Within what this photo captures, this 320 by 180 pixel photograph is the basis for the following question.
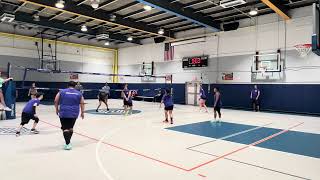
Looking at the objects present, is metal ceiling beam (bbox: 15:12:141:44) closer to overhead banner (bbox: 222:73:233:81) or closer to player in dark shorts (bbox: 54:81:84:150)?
overhead banner (bbox: 222:73:233:81)

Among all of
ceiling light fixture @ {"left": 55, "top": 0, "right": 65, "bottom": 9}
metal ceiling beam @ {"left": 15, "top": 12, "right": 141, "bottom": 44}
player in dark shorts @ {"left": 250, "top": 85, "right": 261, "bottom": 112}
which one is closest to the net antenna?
metal ceiling beam @ {"left": 15, "top": 12, "right": 141, "bottom": 44}

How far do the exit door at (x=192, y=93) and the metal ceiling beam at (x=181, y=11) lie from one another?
16.3ft

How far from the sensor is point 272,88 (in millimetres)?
15352

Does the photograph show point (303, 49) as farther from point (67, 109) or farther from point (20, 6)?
point (20, 6)

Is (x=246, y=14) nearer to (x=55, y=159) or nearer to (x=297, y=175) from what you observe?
(x=297, y=175)

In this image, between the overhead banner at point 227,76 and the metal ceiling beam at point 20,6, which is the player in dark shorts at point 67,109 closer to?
the metal ceiling beam at point 20,6

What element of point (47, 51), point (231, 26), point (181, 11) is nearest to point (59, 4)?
point (181, 11)

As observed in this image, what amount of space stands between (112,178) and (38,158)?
208cm

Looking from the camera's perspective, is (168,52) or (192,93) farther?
(168,52)

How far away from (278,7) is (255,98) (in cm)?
579

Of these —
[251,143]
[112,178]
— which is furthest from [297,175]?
[112,178]

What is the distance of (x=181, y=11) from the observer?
555 inches

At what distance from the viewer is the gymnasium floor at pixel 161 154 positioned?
14.4ft

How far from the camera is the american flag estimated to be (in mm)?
21417
